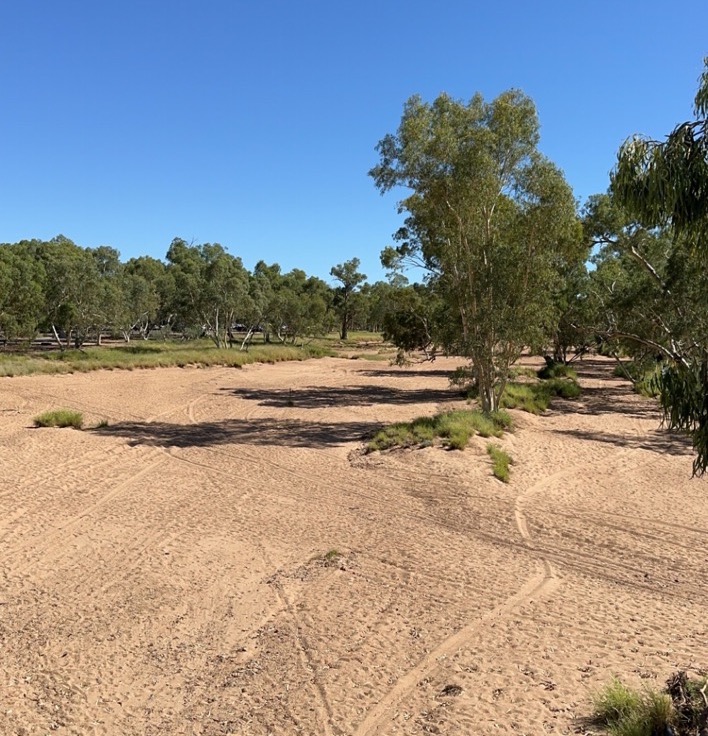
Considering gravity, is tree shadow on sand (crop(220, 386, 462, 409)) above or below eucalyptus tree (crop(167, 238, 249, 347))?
below

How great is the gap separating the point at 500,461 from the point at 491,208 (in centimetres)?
815

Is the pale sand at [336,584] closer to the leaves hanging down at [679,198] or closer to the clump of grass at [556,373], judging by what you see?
the leaves hanging down at [679,198]

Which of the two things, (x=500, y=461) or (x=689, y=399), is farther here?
(x=500, y=461)

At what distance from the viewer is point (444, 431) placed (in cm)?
1748

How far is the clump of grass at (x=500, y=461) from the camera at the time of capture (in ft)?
→ 47.4

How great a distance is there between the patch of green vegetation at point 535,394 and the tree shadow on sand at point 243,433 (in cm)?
632

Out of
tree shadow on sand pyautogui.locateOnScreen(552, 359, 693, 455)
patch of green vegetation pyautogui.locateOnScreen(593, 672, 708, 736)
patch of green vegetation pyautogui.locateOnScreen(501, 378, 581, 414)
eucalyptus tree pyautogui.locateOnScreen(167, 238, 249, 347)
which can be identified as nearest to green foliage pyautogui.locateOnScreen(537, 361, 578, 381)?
tree shadow on sand pyautogui.locateOnScreen(552, 359, 693, 455)

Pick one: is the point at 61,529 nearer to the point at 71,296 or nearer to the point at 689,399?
the point at 689,399

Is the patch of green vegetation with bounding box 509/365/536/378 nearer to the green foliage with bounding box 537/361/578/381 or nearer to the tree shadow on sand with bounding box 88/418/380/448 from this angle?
the green foliage with bounding box 537/361/578/381

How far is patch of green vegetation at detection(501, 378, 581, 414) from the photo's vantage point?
80.8ft

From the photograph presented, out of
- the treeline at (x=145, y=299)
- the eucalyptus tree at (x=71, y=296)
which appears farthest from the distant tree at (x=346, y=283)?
the eucalyptus tree at (x=71, y=296)

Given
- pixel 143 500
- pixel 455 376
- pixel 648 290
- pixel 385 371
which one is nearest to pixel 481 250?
pixel 455 376

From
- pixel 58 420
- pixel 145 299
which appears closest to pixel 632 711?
pixel 58 420

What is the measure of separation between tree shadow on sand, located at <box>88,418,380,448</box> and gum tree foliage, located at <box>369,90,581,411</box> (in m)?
4.66
